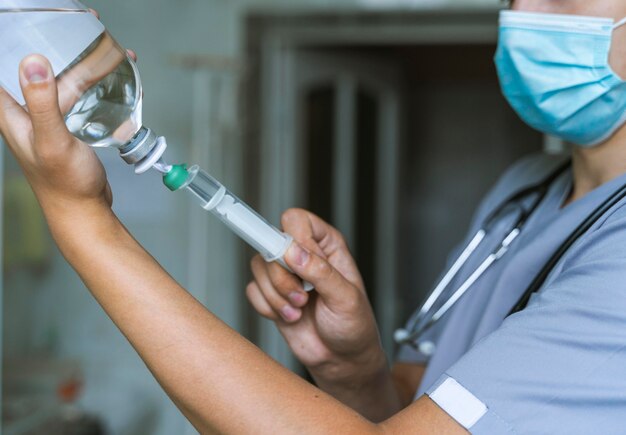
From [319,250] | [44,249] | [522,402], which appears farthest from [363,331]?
[44,249]

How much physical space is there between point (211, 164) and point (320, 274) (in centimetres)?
170

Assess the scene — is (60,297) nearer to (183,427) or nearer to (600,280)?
(183,427)

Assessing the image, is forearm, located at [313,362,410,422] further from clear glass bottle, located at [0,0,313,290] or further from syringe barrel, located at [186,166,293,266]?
clear glass bottle, located at [0,0,313,290]

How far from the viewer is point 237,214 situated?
761 millimetres

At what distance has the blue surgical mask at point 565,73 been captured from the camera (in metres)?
0.88

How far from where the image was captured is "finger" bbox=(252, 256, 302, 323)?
87cm

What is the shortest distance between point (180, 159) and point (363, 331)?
5.41 feet

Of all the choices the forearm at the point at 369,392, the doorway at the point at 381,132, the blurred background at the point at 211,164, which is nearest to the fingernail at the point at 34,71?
the forearm at the point at 369,392

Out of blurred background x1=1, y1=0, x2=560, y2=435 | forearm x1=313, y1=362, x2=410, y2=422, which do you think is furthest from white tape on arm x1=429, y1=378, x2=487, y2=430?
blurred background x1=1, y1=0, x2=560, y2=435

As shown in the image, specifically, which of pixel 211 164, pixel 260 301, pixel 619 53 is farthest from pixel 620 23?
pixel 211 164

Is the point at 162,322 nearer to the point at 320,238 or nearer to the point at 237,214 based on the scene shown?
the point at 237,214

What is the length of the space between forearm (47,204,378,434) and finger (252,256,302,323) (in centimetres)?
24

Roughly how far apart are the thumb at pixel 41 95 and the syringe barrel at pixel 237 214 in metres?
0.17

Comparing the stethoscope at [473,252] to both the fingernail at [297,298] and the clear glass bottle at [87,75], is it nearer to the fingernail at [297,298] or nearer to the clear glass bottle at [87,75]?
the fingernail at [297,298]
